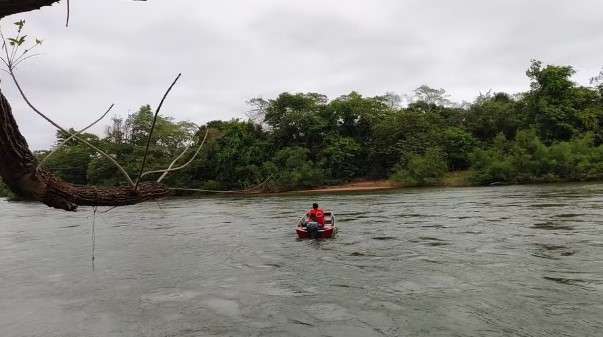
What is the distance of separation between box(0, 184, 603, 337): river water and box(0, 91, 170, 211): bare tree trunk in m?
5.85

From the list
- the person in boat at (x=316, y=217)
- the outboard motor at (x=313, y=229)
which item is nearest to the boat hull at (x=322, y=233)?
the outboard motor at (x=313, y=229)

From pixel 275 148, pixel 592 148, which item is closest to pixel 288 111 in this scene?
pixel 275 148

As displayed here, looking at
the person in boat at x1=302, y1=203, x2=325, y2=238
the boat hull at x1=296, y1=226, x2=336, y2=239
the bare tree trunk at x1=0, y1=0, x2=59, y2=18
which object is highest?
the bare tree trunk at x1=0, y1=0, x2=59, y2=18

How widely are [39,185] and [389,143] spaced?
→ 51290 millimetres

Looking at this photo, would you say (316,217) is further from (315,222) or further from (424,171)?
(424,171)

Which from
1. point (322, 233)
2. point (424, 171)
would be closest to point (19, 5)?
point (322, 233)

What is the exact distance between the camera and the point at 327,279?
11.4 m

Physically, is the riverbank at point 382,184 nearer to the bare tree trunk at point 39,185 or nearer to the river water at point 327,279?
the river water at point 327,279

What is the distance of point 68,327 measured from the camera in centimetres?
891

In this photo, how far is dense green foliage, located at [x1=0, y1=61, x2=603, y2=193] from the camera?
42281mm

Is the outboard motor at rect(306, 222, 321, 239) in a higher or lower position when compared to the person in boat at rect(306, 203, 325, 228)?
lower

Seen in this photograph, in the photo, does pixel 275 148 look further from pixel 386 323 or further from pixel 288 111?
pixel 386 323

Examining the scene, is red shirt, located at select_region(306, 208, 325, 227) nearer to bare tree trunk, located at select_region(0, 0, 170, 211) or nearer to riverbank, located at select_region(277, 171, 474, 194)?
bare tree trunk, located at select_region(0, 0, 170, 211)

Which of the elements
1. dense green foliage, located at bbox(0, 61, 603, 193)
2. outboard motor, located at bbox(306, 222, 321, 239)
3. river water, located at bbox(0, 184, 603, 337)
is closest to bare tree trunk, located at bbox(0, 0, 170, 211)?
river water, located at bbox(0, 184, 603, 337)
